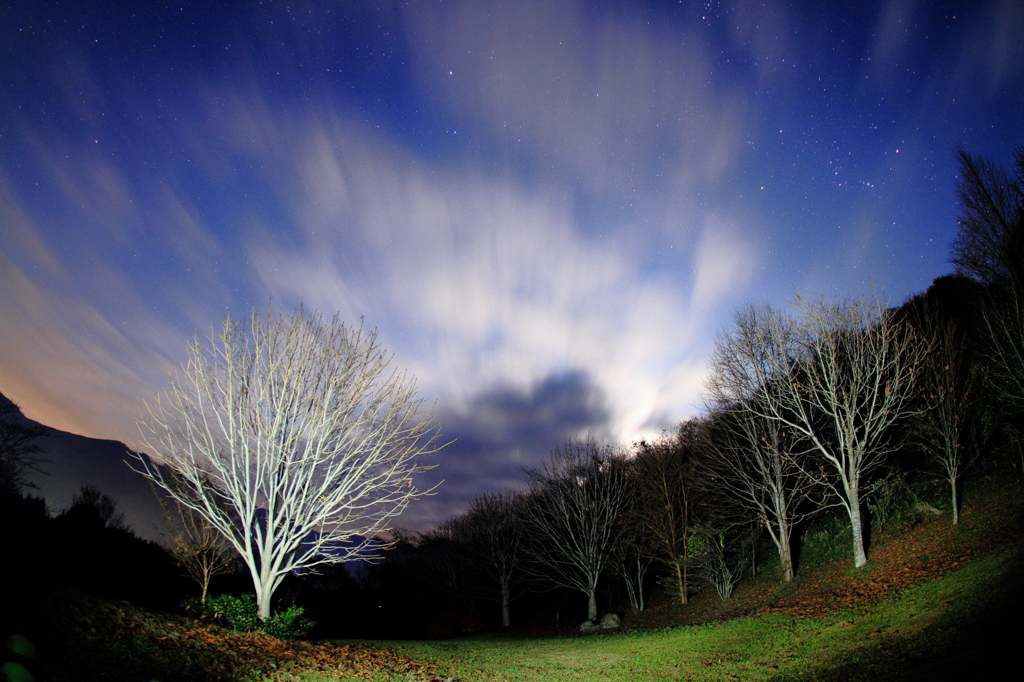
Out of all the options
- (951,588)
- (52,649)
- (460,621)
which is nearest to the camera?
(52,649)

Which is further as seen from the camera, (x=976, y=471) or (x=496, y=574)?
(x=496, y=574)

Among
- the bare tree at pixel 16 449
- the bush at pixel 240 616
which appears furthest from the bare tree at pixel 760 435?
the bare tree at pixel 16 449

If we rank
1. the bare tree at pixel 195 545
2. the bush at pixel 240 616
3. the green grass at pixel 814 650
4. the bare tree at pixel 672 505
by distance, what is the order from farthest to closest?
the bare tree at pixel 672 505 < the bare tree at pixel 195 545 < the bush at pixel 240 616 < the green grass at pixel 814 650

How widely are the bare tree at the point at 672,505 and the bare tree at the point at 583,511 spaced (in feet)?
6.23

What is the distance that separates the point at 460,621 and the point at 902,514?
98.4 ft

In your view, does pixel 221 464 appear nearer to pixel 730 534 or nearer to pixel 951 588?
pixel 951 588

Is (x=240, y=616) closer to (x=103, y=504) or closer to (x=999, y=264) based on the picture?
(x=999, y=264)

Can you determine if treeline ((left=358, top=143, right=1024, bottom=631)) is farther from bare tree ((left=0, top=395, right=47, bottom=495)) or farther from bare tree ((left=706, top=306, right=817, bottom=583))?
bare tree ((left=0, top=395, right=47, bottom=495))

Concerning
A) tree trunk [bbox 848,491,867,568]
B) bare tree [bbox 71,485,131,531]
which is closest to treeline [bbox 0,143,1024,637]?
tree trunk [bbox 848,491,867,568]

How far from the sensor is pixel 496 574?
121ft

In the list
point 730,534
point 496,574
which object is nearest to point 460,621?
point 496,574

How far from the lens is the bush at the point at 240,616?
10.2 m

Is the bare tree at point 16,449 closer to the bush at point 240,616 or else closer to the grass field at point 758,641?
the bush at point 240,616

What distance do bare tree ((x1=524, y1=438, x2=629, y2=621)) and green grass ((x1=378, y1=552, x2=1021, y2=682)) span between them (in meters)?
13.9
